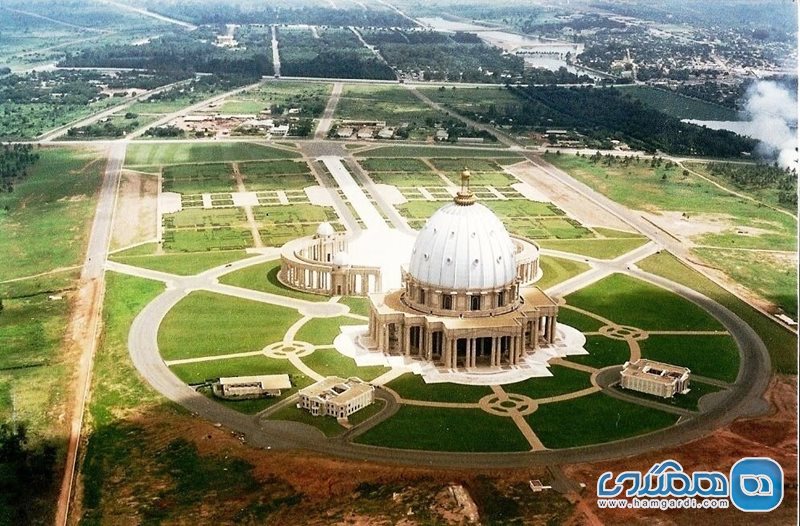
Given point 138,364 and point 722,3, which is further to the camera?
point 722,3

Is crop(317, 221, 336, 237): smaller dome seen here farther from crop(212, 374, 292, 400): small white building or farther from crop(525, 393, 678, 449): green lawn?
crop(525, 393, 678, 449): green lawn

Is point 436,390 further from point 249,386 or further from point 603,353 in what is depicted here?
point 603,353

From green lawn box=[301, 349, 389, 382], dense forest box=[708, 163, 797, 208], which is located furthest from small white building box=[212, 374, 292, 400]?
dense forest box=[708, 163, 797, 208]

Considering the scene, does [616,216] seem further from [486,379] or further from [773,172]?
[486,379]

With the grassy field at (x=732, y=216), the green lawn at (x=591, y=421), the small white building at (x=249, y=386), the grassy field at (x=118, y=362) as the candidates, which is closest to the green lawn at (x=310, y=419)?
the small white building at (x=249, y=386)

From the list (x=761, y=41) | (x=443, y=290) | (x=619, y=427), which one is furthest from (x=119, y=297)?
(x=761, y=41)

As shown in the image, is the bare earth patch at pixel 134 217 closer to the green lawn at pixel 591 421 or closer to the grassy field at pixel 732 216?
the green lawn at pixel 591 421

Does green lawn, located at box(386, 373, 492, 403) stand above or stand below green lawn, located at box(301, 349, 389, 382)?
below

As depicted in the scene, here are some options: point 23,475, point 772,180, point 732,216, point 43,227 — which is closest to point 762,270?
point 732,216
